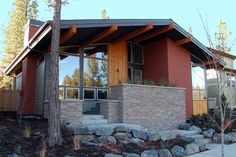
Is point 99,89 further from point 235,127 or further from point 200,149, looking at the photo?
point 235,127

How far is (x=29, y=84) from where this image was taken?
601 inches

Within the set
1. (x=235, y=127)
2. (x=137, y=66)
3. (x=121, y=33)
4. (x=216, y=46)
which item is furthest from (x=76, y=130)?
(x=235, y=127)

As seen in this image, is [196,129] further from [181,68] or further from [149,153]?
[149,153]

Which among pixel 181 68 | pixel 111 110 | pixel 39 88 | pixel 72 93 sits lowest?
pixel 111 110

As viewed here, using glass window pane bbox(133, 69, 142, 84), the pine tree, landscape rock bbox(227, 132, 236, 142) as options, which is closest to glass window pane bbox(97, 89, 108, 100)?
glass window pane bbox(133, 69, 142, 84)

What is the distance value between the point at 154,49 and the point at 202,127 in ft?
16.8

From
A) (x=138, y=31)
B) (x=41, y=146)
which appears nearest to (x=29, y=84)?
(x=138, y=31)

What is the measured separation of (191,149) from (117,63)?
709 cm

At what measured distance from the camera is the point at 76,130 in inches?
355

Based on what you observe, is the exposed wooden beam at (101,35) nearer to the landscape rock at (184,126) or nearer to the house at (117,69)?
the house at (117,69)

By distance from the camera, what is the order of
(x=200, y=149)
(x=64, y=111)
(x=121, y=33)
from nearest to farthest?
(x=200, y=149)
(x=64, y=111)
(x=121, y=33)

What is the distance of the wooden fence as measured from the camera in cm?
1527

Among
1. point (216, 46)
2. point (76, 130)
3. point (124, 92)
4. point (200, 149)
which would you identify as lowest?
point (200, 149)

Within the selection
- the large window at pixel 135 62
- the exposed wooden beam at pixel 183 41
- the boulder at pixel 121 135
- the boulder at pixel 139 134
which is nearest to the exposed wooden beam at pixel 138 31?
the large window at pixel 135 62
